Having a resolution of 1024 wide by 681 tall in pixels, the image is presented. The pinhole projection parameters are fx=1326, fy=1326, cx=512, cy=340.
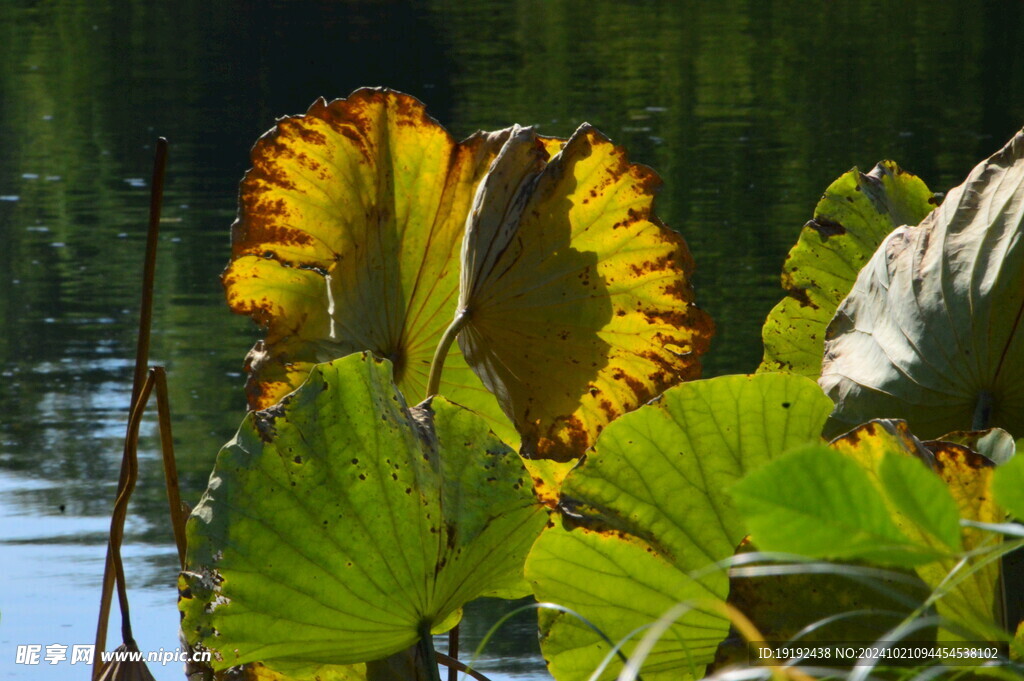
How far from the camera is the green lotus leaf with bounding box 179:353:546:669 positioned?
1.10 feet

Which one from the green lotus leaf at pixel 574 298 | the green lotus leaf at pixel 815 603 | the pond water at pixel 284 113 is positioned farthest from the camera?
the pond water at pixel 284 113

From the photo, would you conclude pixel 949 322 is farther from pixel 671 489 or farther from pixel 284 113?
pixel 284 113

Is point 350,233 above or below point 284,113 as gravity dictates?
above

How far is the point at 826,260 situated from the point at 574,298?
0.11 m

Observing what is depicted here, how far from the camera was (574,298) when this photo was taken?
17.3 inches

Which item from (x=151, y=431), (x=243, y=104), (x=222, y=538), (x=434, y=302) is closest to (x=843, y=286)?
(x=434, y=302)

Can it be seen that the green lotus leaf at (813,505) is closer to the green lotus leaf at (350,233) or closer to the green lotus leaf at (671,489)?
the green lotus leaf at (671,489)

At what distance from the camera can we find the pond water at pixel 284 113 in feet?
13.3

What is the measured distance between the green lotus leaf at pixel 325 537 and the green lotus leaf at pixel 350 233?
12cm

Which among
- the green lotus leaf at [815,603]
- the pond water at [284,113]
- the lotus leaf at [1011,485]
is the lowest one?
the pond water at [284,113]

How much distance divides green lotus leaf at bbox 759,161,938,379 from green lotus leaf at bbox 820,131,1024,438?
0.09 meters

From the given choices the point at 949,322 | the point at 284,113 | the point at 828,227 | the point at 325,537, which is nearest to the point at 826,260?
the point at 828,227

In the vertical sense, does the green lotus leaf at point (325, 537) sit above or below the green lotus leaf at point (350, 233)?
below

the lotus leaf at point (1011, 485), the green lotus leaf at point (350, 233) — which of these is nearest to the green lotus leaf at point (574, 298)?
the green lotus leaf at point (350, 233)
